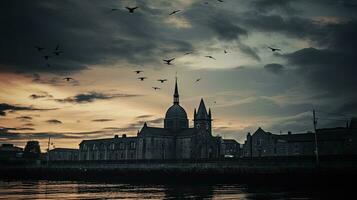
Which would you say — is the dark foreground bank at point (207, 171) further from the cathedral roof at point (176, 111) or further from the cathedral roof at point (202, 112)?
the cathedral roof at point (176, 111)

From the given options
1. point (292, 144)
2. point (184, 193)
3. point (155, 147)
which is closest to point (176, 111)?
point (155, 147)

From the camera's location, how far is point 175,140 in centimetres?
14038

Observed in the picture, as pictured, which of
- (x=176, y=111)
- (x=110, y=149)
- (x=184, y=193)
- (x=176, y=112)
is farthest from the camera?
(x=110, y=149)

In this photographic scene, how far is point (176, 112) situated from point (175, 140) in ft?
40.8

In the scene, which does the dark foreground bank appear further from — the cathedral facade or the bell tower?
the bell tower

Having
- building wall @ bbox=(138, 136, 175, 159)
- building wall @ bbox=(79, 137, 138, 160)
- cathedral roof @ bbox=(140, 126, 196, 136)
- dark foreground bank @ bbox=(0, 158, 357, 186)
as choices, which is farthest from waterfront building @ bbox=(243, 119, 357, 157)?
dark foreground bank @ bbox=(0, 158, 357, 186)

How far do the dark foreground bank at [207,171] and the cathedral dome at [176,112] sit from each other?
162 feet

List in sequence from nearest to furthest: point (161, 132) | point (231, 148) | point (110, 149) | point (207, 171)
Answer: point (207, 171), point (161, 132), point (110, 149), point (231, 148)

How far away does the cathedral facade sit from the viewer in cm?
12975

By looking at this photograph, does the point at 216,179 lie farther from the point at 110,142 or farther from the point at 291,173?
the point at 110,142

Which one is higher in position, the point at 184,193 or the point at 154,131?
the point at 154,131

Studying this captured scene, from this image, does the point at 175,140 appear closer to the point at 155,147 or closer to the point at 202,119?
the point at 155,147

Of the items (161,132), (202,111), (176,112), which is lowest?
(161,132)

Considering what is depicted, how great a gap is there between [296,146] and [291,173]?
2376 inches
